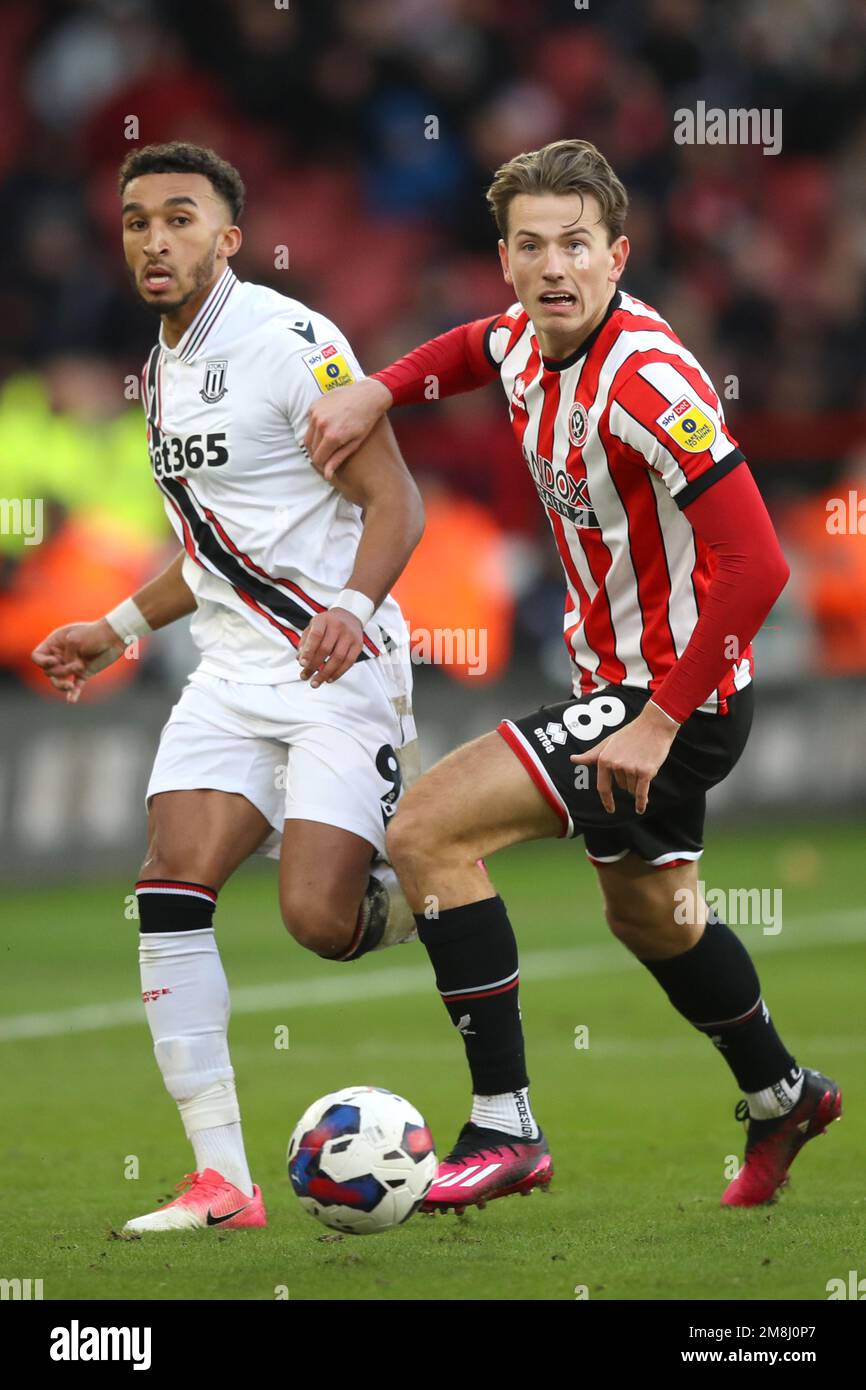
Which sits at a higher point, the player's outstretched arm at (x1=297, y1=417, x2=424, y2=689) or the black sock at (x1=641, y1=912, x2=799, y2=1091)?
the player's outstretched arm at (x1=297, y1=417, x2=424, y2=689)

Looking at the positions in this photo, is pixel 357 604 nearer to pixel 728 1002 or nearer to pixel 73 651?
pixel 73 651

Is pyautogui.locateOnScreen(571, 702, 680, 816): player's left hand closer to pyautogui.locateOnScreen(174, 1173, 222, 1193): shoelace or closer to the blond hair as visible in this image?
the blond hair

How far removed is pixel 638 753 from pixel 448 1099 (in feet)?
7.91

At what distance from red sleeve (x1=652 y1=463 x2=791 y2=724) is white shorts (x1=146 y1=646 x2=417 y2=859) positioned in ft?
2.88

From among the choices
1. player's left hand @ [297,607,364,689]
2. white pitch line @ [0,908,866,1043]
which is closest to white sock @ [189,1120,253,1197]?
player's left hand @ [297,607,364,689]

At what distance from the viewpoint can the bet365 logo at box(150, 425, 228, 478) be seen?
495 centimetres

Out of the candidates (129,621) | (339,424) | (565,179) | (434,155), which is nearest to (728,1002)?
(339,424)

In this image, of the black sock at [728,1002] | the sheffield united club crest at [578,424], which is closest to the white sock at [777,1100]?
the black sock at [728,1002]

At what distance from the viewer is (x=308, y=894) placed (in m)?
4.70

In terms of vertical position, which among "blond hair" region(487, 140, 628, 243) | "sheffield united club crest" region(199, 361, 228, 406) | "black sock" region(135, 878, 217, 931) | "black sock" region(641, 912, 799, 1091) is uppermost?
"blond hair" region(487, 140, 628, 243)

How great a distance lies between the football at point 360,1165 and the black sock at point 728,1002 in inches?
33.9

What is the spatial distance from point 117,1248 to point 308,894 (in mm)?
862

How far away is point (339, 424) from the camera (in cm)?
482
